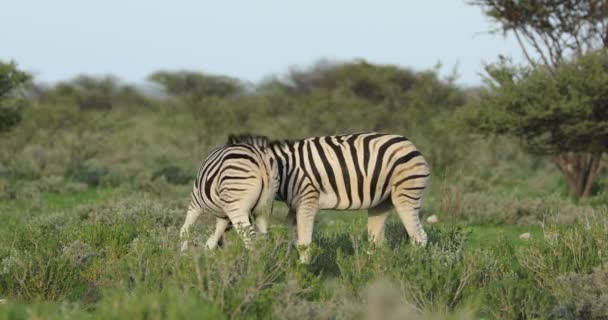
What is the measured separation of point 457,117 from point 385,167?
27.5ft

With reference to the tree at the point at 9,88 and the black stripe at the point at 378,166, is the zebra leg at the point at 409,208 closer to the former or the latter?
the black stripe at the point at 378,166

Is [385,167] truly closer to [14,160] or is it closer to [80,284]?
[80,284]

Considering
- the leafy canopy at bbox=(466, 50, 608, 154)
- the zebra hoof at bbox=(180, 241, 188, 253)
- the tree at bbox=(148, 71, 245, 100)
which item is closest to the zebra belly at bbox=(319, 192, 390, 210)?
the zebra hoof at bbox=(180, 241, 188, 253)

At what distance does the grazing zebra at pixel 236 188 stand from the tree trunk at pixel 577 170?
1024cm

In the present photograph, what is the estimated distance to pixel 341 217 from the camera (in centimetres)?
1349

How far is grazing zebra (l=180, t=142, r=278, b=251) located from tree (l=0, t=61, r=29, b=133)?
1000 centimetres

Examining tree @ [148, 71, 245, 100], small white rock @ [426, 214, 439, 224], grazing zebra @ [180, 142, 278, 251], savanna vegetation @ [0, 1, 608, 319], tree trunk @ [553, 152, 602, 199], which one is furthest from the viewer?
tree @ [148, 71, 245, 100]

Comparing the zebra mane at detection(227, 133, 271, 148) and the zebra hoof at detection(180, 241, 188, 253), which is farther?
the zebra mane at detection(227, 133, 271, 148)

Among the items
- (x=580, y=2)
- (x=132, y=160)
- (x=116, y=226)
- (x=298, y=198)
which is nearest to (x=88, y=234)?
(x=116, y=226)

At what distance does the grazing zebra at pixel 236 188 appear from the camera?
7.50 m

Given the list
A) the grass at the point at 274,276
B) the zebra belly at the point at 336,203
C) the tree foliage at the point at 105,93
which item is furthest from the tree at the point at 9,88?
the tree foliage at the point at 105,93

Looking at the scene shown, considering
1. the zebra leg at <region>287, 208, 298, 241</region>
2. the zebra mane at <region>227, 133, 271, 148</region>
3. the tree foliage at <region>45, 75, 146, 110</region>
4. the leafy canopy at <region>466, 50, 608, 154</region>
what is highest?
the tree foliage at <region>45, 75, 146, 110</region>

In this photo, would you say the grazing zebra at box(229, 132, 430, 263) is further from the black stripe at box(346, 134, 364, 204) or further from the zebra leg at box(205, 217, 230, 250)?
the zebra leg at box(205, 217, 230, 250)

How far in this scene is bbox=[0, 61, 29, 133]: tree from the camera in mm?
16688
